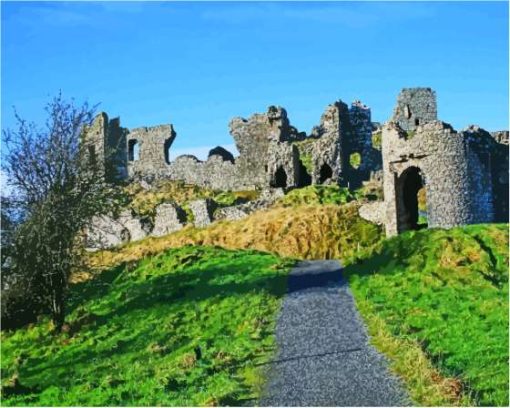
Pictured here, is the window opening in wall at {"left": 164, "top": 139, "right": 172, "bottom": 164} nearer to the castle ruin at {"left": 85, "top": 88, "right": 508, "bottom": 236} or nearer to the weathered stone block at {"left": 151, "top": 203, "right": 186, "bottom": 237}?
the castle ruin at {"left": 85, "top": 88, "right": 508, "bottom": 236}

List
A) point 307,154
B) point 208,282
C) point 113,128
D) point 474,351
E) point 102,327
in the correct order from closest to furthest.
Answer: point 474,351 → point 102,327 → point 208,282 → point 307,154 → point 113,128

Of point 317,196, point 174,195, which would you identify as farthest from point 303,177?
point 174,195

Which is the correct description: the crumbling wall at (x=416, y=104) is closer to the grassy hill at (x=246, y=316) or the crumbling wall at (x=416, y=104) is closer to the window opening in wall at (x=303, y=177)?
Answer: the window opening in wall at (x=303, y=177)

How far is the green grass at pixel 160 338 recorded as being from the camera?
877 inches

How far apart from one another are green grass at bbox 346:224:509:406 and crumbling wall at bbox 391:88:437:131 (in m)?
41.8

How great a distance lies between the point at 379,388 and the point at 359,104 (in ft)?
136

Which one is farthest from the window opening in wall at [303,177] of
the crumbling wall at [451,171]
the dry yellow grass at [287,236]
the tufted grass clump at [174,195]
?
the crumbling wall at [451,171]

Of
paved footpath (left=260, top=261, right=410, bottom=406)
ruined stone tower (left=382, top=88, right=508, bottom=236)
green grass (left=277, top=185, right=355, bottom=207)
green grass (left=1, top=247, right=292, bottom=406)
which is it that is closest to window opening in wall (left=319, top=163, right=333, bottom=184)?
green grass (left=277, top=185, right=355, bottom=207)

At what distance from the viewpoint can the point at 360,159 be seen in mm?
58000

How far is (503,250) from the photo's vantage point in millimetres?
32438

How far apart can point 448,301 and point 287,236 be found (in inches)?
561

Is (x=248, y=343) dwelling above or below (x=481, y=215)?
below

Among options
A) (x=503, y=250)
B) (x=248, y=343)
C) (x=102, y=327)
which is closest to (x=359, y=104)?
(x=503, y=250)

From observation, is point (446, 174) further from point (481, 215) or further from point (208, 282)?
point (208, 282)
